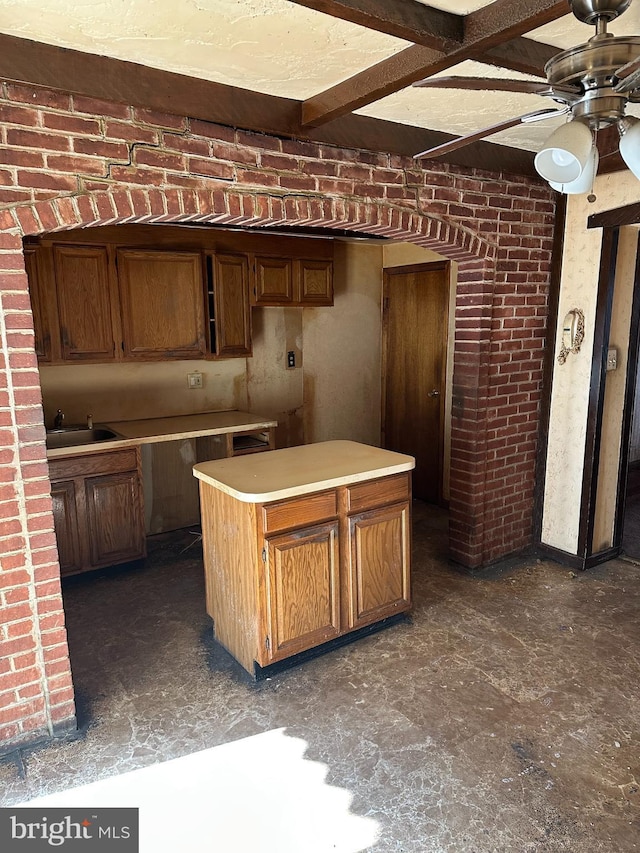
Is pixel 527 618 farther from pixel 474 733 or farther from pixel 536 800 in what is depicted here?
pixel 536 800

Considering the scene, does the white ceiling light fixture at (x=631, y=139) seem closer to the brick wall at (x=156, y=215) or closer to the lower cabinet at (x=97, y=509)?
the brick wall at (x=156, y=215)

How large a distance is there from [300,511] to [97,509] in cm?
163

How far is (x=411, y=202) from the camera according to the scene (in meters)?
3.04

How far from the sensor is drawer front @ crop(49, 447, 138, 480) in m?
3.35

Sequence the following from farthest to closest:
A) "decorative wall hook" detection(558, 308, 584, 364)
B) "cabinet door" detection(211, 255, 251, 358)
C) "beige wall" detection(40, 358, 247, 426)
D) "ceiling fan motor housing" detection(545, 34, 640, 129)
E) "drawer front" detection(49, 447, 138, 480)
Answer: "cabinet door" detection(211, 255, 251, 358) < "beige wall" detection(40, 358, 247, 426) < "decorative wall hook" detection(558, 308, 584, 364) < "drawer front" detection(49, 447, 138, 480) < "ceiling fan motor housing" detection(545, 34, 640, 129)

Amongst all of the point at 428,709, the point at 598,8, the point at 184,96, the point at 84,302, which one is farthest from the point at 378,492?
the point at 84,302

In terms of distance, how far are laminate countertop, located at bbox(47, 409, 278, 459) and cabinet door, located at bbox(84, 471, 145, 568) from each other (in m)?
0.21

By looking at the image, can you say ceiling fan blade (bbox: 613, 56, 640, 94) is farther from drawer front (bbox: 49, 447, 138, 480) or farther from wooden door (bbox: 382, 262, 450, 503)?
wooden door (bbox: 382, 262, 450, 503)

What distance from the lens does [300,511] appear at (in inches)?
101

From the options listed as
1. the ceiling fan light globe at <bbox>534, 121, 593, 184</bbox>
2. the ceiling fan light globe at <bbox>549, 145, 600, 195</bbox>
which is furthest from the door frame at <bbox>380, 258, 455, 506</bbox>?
the ceiling fan light globe at <bbox>534, 121, 593, 184</bbox>

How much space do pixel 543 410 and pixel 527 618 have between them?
1404mm

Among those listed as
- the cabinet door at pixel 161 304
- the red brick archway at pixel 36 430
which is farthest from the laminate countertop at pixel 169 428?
the red brick archway at pixel 36 430

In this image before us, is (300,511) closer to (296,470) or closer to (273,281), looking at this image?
(296,470)

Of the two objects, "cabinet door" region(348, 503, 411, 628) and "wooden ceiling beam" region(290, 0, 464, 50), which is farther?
"cabinet door" region(348, 503, 411, 628)
